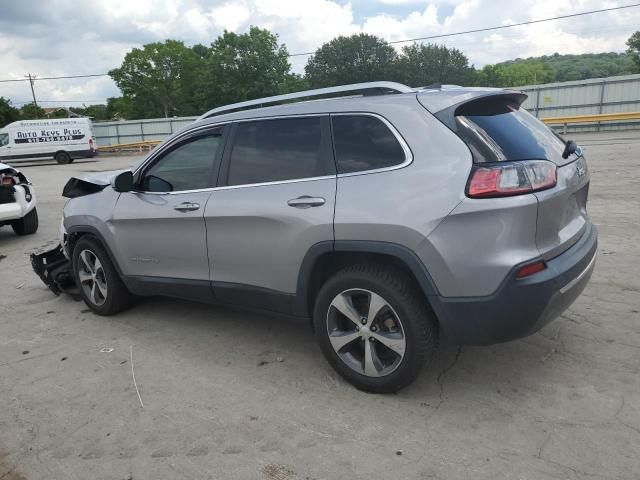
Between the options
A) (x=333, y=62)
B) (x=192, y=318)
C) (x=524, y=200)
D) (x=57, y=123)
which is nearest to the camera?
(x=524, y=200)

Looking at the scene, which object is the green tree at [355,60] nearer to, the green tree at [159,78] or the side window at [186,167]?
the green tree at [159,78]

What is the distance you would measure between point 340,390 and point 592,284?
8.91 ft

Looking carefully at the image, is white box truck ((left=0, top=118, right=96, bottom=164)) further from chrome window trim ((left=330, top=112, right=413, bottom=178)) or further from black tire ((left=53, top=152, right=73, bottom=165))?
chrome window trim ((left=330, top=112, right=413, bottom=178))

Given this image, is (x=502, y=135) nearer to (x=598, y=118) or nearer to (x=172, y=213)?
(x=172, y=213)

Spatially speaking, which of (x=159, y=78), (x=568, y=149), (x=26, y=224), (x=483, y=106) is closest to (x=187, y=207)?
(x=483, y=106)

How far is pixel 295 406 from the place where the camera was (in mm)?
3018

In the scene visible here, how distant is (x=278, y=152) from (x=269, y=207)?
391mm

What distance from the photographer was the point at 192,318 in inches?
178

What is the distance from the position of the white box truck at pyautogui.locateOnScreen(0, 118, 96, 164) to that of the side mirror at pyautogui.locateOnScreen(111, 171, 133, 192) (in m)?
27.8

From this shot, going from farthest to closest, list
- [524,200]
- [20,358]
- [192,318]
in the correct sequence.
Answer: [192,318] < [20,358] < [524,200]

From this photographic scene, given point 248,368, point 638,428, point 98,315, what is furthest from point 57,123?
point 638,428

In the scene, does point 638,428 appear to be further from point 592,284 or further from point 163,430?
point 163,430

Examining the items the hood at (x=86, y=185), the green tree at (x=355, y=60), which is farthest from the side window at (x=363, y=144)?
the green tree at (x=355, y=60)

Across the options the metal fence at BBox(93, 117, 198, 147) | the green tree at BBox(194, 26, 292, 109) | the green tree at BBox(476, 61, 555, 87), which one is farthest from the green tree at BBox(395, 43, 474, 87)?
the green tree at BBox(476, 61, 555, 87)
